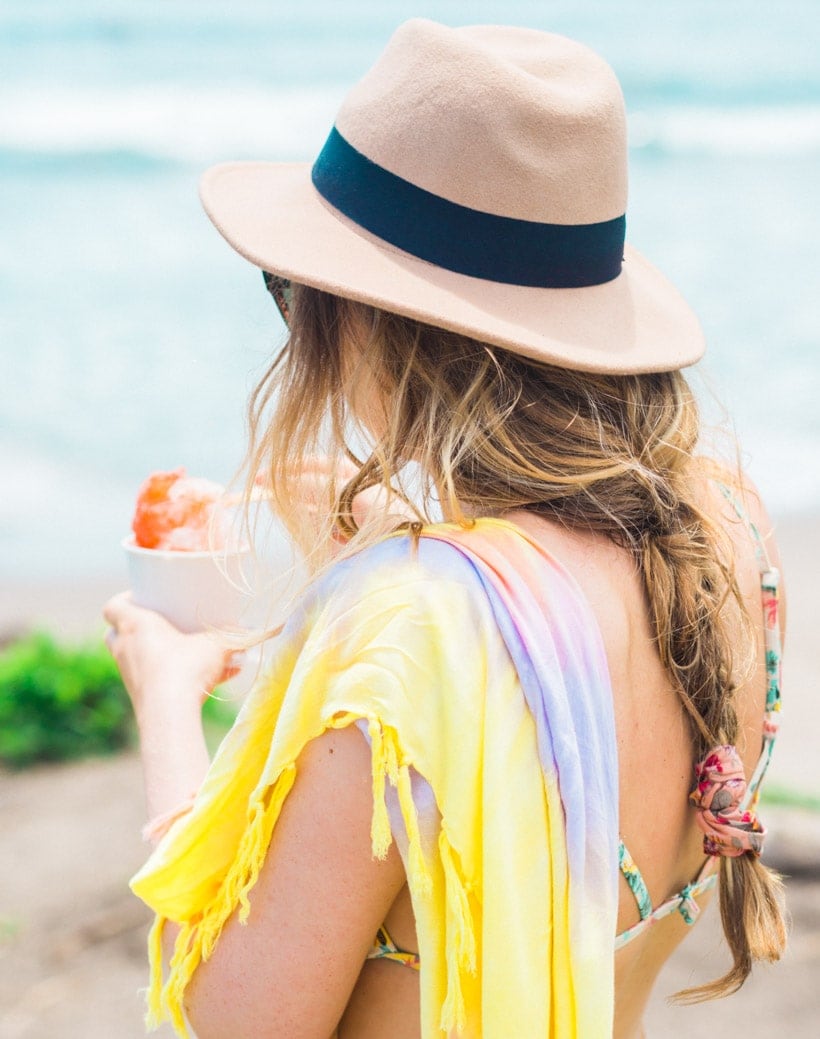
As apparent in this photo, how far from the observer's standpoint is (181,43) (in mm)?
24875

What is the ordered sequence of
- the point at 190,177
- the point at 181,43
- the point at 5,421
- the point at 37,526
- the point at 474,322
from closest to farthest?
1. the point at 474,322
2. the point at 37,526
3. the point at 5,421
4. the point at 190,177
5. the point at 181,43

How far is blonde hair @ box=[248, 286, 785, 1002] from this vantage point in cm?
139

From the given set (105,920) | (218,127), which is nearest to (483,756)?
(105,920)

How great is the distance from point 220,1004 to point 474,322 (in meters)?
0.82

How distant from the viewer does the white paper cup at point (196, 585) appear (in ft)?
6.03

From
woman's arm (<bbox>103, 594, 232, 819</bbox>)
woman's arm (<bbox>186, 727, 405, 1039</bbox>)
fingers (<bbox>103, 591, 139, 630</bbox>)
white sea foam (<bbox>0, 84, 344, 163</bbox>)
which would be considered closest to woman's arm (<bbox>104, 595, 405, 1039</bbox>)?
woman's arm (<bbox>186, 727, 405, 1039</bbox>)

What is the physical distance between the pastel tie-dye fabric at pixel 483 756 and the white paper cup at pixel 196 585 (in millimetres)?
545

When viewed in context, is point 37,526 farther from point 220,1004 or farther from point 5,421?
point 220,1004

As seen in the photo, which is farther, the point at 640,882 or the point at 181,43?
the point at 181,43

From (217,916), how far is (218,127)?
A: 21053mm

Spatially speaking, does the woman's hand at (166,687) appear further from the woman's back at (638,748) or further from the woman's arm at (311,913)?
the woman's back at (638,748)

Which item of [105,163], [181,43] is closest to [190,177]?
[105,163]

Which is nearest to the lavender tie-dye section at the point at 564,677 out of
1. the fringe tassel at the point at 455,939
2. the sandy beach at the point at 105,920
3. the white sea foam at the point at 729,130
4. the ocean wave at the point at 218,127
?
the fringe tassel at the point at 455,939

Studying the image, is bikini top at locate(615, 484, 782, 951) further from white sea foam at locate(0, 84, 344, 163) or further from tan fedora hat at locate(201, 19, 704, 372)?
white sea foam at locate(0, 84, 344, 163)
